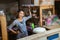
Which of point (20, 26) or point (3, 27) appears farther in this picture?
point (20, 26)

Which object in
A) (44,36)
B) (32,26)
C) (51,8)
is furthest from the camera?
(51,8)

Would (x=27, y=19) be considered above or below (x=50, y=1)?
below

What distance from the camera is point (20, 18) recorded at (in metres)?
1.32

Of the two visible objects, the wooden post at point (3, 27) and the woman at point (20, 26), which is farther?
the woman at point (20, 26)

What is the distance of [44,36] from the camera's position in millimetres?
1011

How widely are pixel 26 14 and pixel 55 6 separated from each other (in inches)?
19.9

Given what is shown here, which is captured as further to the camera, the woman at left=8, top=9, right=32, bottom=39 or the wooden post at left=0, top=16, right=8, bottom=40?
the woman at left=8, top=9, right=32, bottom=39

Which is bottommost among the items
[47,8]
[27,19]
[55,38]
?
[55,38]

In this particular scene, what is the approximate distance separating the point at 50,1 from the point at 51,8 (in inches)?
4.1

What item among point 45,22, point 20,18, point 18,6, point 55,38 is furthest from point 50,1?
point 55,38

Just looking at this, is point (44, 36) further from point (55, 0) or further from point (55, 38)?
point (55, 0)

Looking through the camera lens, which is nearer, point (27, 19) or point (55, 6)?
point (27, 19)

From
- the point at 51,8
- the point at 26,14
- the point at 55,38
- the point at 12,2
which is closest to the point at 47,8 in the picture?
the point at 51,8

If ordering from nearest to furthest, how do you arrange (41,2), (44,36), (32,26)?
(44,36) → (32,26) → (41,2)
